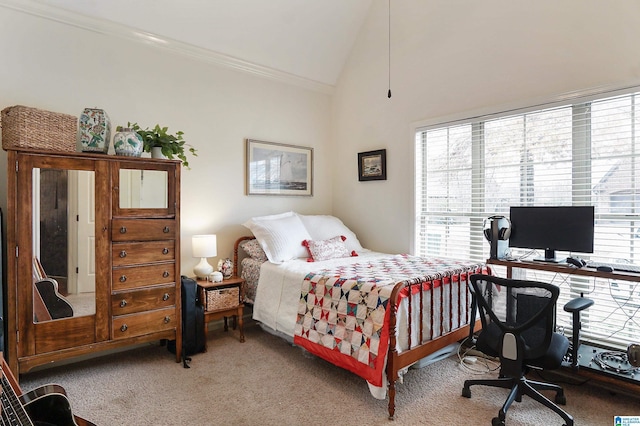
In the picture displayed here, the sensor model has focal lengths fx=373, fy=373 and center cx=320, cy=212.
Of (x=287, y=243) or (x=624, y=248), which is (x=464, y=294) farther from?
(x=287, y=243)

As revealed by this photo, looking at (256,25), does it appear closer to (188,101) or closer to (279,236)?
(188,101)

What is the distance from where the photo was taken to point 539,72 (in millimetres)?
3084

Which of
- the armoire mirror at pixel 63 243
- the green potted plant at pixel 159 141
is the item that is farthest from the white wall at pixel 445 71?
Result: the armoire mirror at pixel 63 243

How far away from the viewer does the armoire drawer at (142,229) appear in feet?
8.95

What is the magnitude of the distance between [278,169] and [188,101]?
1214mm

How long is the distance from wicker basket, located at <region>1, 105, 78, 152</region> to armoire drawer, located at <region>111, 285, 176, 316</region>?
111 cm

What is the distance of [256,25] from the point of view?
3.82m

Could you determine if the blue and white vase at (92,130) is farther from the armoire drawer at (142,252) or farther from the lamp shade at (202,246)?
the lamp shade at (202,246)

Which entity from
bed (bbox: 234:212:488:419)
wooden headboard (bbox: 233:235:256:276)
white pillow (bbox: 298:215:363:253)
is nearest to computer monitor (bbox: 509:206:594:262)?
bed (bbox: 234:212:488:419)

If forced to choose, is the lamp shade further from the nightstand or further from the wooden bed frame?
the wooden bed frame

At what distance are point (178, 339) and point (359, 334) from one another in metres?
1.55

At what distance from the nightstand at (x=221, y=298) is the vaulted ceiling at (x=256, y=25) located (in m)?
2.30

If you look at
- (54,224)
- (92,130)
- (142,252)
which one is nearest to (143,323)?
(142,252)

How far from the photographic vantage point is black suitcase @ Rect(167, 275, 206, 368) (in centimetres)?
309
